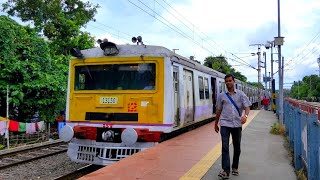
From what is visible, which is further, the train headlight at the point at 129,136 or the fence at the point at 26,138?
the fence at the point at 26,138

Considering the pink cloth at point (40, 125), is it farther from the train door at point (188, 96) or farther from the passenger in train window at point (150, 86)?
the passenger in train window at point (150, 86)

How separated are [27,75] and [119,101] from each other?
886 centimetres

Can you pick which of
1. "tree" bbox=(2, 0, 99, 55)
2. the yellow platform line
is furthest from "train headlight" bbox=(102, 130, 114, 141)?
"tree" bbox=(2, 0, 99, 55)

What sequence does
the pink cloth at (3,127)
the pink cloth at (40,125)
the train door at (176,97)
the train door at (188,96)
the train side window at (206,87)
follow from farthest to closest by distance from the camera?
1. the pink cloth at (40,125)
2. the train side window at (206,87)
3. the pink cloth at (3,127)
4. the train door at (188,96)
5. the train door at (176,97)

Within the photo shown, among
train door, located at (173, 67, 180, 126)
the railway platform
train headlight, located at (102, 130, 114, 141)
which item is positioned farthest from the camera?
train door, located at (173, 67, 180, 126)

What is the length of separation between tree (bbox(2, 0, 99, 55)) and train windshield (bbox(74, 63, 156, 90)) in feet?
45.9

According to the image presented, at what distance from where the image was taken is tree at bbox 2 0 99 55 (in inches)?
925

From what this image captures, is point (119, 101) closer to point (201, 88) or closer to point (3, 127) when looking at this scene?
point (201, 88)

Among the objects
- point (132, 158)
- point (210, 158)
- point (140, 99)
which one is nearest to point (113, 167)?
point (132, 158)

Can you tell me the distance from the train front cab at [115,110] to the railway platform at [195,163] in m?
0.64

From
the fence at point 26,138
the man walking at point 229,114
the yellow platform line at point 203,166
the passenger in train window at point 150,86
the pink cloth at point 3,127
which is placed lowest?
the fence at point 26,138

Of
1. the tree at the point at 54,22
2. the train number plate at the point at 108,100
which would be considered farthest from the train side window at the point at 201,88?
the tree at the point at 54,22

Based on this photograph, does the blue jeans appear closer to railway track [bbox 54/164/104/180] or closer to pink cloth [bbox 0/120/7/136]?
railway track [bbox 54/164/104/180]

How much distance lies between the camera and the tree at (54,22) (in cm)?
2350
